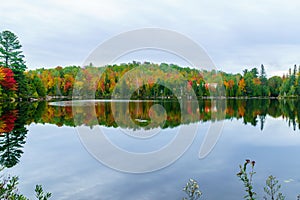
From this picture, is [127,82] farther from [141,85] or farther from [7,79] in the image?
[7,79]

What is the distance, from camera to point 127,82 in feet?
143

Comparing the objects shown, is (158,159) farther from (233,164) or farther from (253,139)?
(253,139)

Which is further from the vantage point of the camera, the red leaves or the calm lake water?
the red leaves

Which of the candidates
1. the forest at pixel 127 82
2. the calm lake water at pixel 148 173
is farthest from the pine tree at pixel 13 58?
the calm lake water at pixel 148 173

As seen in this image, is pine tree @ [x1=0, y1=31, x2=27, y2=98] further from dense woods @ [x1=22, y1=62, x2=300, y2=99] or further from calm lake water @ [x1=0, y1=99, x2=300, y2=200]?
calm lake water @ [x1=0, y1=99, x2=300, y2=200]

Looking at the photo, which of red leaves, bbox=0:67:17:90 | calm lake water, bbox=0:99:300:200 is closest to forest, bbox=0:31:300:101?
red leaves, bbox=0:67:17:90

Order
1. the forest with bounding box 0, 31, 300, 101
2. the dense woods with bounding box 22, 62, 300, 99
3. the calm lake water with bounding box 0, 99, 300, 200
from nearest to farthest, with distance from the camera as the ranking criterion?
the calm lake water with bounding box 0, 99, 300, 200 → the forest with bounding box 0, 31, 300, 101 → the dense woods with bounding box 22, 62, 300, 99

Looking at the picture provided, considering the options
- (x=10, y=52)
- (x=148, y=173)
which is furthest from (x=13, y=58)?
(x=148, y=173)

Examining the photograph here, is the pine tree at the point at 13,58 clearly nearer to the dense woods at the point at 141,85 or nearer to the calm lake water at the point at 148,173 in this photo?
the dense woods at the point at 141,85

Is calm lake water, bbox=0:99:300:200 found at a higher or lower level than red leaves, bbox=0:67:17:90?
lower

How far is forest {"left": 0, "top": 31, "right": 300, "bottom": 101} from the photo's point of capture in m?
35.2

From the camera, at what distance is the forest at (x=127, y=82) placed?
35156 millimetres

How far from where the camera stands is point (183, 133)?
51.3 ft

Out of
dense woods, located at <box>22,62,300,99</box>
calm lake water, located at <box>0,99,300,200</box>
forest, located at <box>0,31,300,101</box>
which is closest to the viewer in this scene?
calm lake water, located at <box>0,99,300,200</box>
